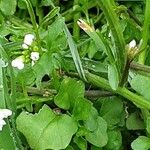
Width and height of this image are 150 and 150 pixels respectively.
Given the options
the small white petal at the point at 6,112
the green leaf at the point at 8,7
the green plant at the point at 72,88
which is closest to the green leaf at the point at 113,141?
the green plant at the point at 72,88

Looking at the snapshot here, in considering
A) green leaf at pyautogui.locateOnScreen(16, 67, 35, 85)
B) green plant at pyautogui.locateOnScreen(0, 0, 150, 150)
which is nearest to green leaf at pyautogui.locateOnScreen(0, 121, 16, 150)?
green plant at pyautogui.locateOnScreen(0, 0, 150, 150)

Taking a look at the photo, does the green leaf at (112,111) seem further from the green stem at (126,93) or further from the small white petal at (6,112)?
the small white petal at (6,112)

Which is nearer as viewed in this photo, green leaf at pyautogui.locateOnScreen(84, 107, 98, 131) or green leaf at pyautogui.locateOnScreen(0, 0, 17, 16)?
green leaf at pyautogui.locateOnScreen(84, 107, 98, 131)

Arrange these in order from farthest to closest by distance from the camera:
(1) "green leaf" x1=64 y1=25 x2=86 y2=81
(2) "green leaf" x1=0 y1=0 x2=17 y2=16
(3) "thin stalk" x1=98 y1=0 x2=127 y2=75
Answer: (2) "green leaf" x1=0 y1=0 x2=17 y2=16
(1) "green leaf" x1=64 y1=25 x2=86 y2=81
(3) "thin stalk" x1=98 y1=0 x2=127 y2=75

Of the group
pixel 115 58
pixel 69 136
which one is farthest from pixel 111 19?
pixel 69 136

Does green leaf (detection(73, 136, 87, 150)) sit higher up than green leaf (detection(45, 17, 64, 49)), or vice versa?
green leaf (detection(45, 17, 64, 49))

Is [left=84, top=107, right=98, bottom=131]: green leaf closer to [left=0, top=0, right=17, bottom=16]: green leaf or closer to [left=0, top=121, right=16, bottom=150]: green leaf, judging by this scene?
[left=0, top=121, right=16, bottom=150]: green leaf
